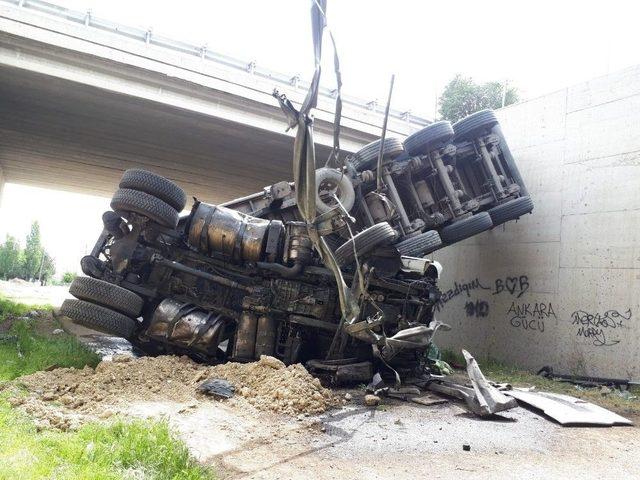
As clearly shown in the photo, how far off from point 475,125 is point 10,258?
56816 mm

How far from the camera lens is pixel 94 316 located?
17.3ft

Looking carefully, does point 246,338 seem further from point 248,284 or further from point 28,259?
point 28,259

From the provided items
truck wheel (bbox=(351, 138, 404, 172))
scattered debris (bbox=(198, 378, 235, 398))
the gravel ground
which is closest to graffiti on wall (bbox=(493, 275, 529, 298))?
truck wheel (bbox=(351, 138, 404, 172))

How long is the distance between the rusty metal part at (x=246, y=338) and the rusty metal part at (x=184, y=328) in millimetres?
246

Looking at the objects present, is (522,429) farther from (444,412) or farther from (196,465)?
(196,465)

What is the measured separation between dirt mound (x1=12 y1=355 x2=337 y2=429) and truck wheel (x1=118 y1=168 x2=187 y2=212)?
2.01 metres

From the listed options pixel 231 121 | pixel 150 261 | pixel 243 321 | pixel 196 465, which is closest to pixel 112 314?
pixel 150 261

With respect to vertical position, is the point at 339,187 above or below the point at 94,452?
above

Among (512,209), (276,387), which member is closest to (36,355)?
(276,387)

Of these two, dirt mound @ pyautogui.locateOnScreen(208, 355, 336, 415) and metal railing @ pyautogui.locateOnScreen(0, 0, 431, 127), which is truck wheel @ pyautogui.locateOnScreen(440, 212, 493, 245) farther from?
metal railing @ pyautogui.locateOnScreen(0, 0, 431, 127)

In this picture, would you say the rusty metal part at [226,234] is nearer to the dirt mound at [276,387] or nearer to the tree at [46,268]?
the dirt mound at [276,387]

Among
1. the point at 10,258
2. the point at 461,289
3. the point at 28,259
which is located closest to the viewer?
the point at 461,289

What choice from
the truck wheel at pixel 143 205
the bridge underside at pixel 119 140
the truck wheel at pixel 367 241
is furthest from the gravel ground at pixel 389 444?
the bridge underside at pixel 119 140

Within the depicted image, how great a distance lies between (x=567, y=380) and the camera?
24.7 ft
